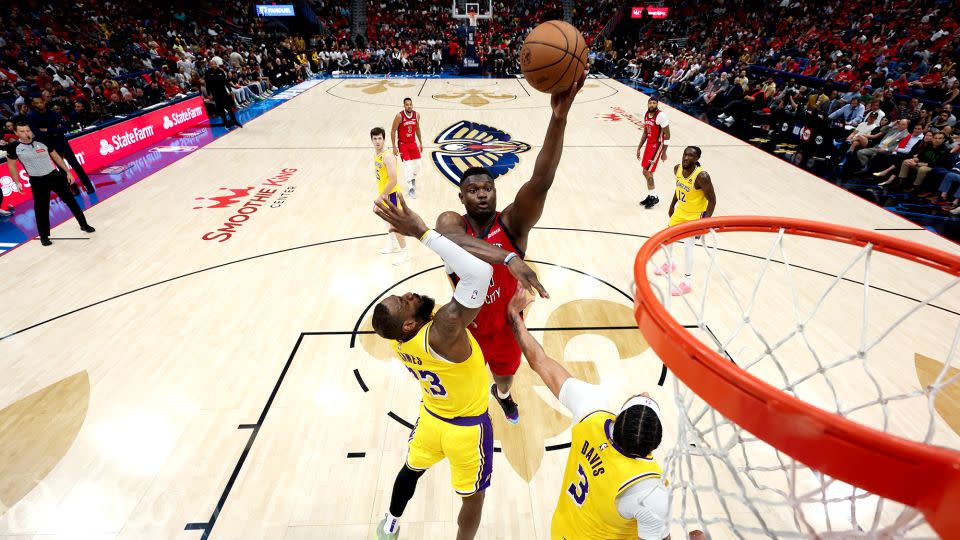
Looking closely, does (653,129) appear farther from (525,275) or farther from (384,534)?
(384,534)

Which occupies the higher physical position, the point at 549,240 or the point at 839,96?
the point at 839,96

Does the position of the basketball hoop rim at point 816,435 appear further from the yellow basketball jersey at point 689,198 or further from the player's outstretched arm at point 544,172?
the yellow basketball jersey at point 689,198

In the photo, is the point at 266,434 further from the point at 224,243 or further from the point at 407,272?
the point at 224,243

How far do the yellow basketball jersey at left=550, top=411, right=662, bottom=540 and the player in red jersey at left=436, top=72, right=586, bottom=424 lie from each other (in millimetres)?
824

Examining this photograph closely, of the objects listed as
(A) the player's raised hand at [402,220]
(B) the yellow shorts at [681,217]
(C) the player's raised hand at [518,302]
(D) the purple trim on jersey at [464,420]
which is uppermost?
(A) the player's raised hand at [402,220]

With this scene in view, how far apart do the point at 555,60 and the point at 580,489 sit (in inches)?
78.8

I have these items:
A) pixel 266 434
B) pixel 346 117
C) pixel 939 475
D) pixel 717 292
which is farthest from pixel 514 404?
pixel 346 117

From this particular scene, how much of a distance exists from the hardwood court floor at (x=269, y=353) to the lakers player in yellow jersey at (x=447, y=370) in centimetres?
68

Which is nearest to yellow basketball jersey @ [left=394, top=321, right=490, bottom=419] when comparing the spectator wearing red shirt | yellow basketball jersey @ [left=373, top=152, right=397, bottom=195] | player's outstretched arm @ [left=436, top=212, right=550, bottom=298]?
player's outstretched arm @ [left=436, top=212, right=550, bottom=298]

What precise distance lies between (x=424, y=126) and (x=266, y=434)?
10430 millimetres

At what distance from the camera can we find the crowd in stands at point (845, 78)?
8.53 m

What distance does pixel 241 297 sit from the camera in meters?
5.24

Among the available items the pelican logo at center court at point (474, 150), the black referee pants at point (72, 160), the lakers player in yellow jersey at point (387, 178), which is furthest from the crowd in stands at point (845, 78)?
the black referee pants at point (72, 160)

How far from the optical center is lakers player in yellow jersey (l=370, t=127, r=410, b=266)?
17.6 ft
